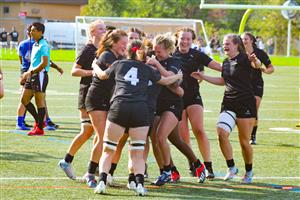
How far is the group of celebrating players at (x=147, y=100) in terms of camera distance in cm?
857

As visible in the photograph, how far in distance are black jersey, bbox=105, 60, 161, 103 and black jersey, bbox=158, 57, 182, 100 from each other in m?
0.58

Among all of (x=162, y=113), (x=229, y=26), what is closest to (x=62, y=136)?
(x=162, y=113)

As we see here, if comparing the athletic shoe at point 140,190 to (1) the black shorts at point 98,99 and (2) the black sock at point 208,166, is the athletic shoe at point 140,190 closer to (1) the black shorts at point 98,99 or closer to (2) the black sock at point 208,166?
(1) the black shorts at point 98,99

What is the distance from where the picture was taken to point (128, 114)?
8492 mm

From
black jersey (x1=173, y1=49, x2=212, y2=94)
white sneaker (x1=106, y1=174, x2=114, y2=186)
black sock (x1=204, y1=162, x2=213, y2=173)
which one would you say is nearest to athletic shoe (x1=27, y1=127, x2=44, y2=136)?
black jersey (x1=173, y1=49, x2=212, y2=94)

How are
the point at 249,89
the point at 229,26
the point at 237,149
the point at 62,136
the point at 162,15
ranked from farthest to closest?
the point at 229,26, the point at 162,15, the point at 62,136, the point at 237,149, the point at 249,89

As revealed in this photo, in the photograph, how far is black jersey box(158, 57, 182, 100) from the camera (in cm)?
914

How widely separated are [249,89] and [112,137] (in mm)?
2004

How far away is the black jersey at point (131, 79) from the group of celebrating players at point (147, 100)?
11 mm

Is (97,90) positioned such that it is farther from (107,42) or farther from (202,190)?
(202,190)

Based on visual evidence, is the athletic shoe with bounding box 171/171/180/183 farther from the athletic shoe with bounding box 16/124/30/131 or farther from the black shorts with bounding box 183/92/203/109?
the athletic shoe with bounding box 16/124/30/131

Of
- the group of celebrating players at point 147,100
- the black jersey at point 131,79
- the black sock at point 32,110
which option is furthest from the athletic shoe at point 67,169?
the black sock at point 32,110

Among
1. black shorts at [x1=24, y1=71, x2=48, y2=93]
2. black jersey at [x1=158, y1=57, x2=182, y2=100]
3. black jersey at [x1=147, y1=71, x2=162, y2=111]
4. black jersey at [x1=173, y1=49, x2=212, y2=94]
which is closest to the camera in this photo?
black jersey at [x1=147, y1=71, x2=162, y2=111]

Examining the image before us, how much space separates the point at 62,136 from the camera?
45.8 ft
